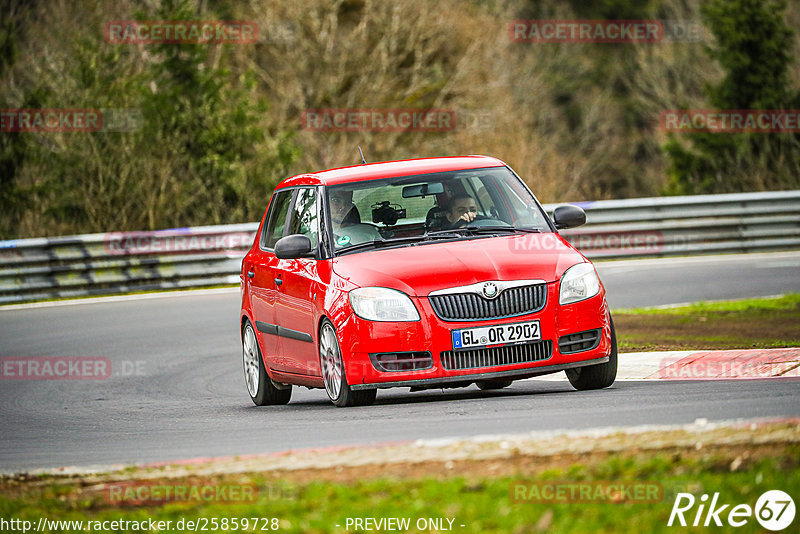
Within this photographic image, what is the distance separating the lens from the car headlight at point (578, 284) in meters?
9.29

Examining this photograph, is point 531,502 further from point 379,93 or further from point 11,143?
point 379,93

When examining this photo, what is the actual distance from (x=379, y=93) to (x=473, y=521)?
3797 cm

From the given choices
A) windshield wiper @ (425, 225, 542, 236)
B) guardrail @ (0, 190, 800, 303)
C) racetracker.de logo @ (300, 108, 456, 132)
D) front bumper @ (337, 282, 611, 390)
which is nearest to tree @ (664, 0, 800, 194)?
guardrail @ (0, 190, 800, 303)

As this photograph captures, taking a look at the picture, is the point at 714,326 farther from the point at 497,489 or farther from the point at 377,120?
the point at 377,120

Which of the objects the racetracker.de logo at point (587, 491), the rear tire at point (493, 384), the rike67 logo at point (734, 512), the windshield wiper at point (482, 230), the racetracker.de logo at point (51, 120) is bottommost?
the racetracker.de logo at point (51, 120)

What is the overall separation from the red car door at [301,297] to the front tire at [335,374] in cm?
17

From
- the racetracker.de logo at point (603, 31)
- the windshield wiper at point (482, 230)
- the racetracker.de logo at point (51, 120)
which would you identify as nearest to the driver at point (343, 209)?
the windshield wiper at point (482, 230)

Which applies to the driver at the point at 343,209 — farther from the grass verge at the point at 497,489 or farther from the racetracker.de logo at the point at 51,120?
the racetracker.de logo at the point at 51,120

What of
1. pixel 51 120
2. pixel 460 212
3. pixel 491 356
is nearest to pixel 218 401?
pixel 460 212

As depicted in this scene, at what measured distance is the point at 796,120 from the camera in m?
30.0

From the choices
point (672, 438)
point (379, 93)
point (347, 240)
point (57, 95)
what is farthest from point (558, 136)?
point (672, 438)

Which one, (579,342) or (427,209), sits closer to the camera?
(579,342)

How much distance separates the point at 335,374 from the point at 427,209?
1515 millimetres

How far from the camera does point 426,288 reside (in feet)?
29.8
